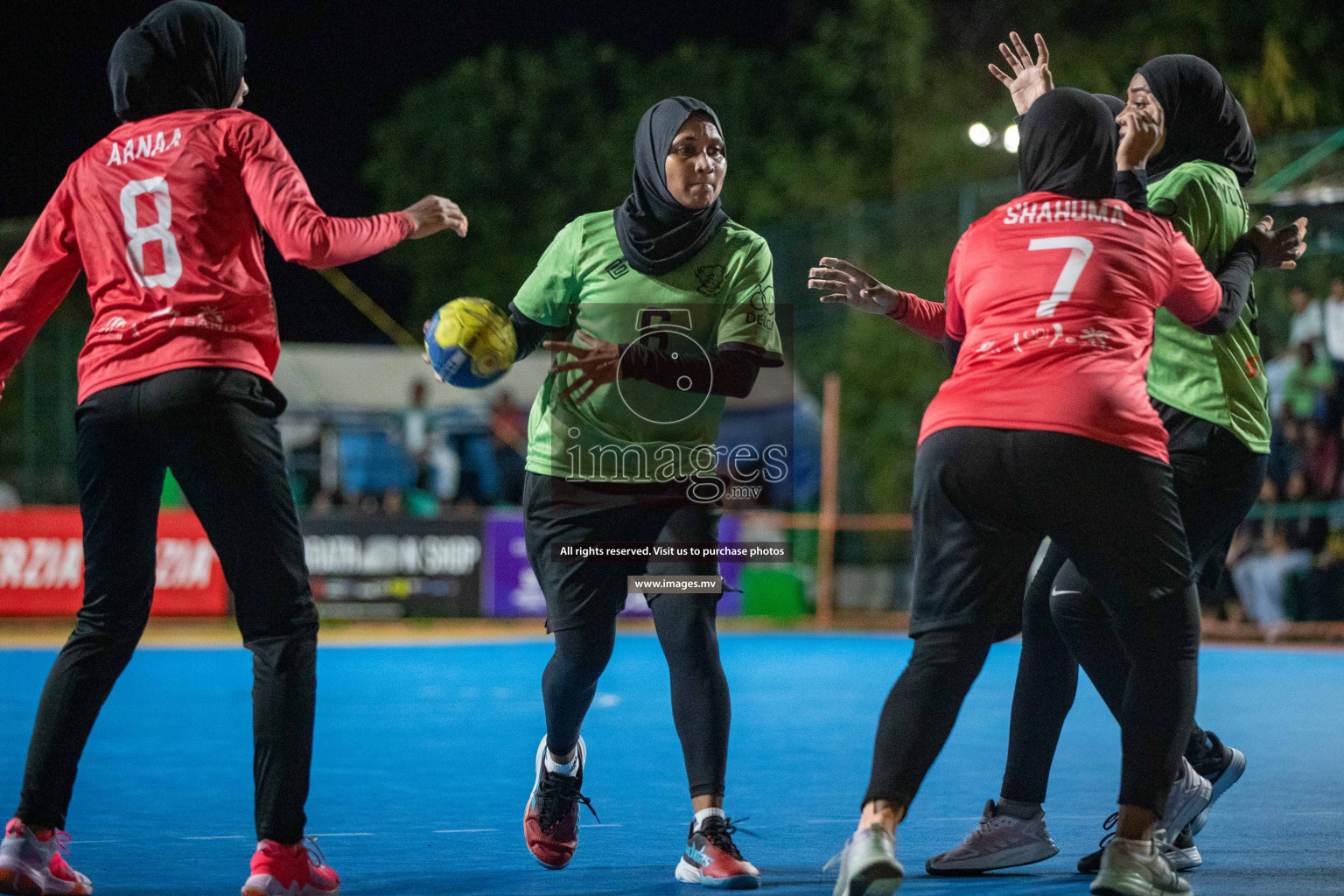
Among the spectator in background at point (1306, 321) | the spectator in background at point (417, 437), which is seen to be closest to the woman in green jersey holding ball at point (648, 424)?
the spectator in background at point (1306, 321)

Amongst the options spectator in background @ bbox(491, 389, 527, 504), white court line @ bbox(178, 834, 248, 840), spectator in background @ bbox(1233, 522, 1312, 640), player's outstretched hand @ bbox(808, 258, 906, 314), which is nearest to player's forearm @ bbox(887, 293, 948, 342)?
player's outstretched hand @ bbox(808, 258, 906, 314)

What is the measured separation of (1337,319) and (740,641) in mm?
6417

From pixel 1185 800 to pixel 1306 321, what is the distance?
1141cm

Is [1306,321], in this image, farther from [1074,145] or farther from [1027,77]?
[1074,145]

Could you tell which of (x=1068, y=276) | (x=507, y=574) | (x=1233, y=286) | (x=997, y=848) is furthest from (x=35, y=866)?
(x=507, y=574)

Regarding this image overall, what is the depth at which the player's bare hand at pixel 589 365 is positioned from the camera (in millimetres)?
4051

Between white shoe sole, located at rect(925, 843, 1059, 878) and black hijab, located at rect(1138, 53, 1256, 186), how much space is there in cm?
197

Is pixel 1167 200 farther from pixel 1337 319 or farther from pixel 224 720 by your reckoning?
pixel 1337 319

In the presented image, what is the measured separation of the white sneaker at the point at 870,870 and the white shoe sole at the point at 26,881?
1830mm

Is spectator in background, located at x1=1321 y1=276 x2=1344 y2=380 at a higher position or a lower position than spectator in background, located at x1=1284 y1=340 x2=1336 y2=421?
higher

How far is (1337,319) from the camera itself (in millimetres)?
13625

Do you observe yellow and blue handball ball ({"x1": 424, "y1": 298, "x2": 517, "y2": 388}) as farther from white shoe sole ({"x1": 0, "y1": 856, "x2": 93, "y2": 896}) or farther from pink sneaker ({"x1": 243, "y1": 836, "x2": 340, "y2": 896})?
white shoe sole ({"x1": 0, "y1": 856, "x2": 93, "y2": 896})

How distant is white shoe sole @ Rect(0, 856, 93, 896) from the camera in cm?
339

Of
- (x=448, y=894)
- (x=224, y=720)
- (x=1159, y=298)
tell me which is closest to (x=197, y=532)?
(x=224, y=720)
